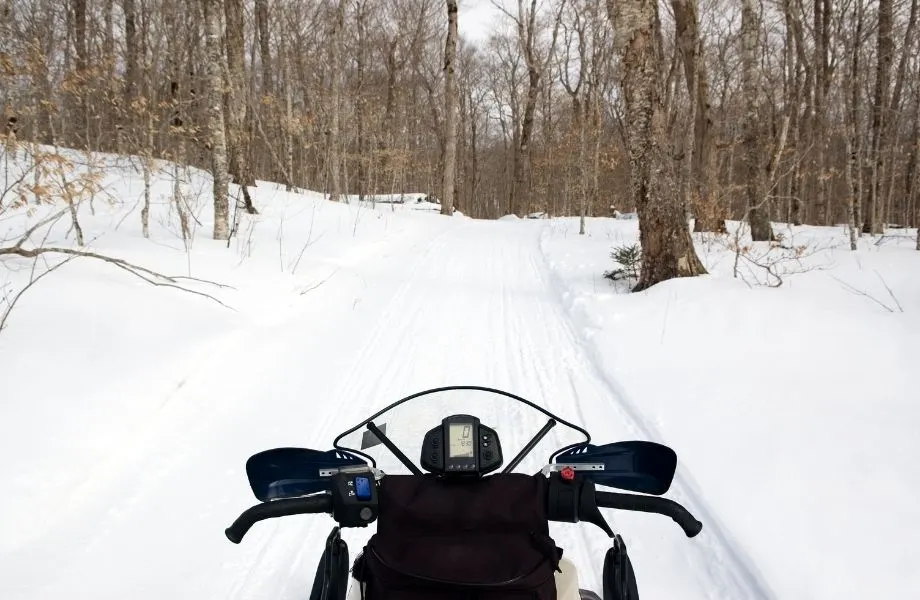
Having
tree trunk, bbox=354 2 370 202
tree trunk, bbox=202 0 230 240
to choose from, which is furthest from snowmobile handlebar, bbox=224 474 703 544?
tree trunk, bbox=354 2 370 202

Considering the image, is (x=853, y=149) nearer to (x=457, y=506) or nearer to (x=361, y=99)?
(x=457, y=506)

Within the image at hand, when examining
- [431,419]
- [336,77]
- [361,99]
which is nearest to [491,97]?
[361,99]

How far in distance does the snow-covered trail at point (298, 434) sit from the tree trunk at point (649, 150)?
6.22 ft


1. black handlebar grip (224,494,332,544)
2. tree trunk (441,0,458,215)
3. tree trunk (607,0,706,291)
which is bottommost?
black handlebar grip (224,494,332,544)

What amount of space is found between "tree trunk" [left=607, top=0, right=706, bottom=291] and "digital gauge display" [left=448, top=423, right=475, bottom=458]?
24.9ft

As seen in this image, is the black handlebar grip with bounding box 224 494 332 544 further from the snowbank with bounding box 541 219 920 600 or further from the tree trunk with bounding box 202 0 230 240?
the tree trunk with bounding box 202 0 230 240

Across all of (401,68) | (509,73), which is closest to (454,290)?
(401,68)

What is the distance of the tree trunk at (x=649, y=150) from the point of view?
7941mm

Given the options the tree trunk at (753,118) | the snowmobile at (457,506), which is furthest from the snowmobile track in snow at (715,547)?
the tree trunk at (753,118)

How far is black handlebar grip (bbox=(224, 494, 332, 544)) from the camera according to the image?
152 cm

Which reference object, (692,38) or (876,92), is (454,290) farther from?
(876,92)

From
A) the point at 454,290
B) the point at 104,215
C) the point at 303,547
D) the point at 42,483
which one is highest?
the point at 104,215

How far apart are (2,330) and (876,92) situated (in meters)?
18.3

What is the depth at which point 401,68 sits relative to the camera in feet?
102
